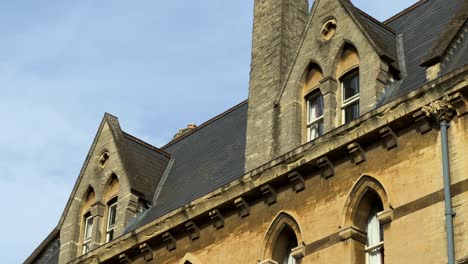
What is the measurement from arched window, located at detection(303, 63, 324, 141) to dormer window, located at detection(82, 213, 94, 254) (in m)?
7.39

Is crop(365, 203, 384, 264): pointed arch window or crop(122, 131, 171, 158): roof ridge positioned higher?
crop(122, 131, 171, 158): roof ridge

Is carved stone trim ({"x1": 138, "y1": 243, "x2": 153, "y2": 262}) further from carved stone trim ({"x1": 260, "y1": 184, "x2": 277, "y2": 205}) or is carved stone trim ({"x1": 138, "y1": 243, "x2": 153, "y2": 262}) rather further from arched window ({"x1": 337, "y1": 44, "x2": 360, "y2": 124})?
arched window ({"x1": 337, "y1": 44, "x2": 360, "y2": 124})

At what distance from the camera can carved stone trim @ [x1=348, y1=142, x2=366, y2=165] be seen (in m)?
27.9

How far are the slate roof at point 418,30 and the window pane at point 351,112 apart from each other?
910mm

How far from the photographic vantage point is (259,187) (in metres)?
29.8

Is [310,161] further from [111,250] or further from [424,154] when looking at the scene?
[111,250]

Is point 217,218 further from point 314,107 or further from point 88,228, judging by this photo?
point 88,228

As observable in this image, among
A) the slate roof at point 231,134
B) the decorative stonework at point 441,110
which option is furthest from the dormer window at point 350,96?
the decorative stonework at point 441,110

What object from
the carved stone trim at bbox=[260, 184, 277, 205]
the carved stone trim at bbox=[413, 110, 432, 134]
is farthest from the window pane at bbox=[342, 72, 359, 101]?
the carved stone trim at bbox=[413, 110, 432, 134]

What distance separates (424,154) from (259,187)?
14.3 ft

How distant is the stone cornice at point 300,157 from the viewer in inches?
1046

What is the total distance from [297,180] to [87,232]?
335 inches

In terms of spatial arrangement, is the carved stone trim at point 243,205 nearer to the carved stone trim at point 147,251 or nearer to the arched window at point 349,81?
the arched window at point 349,81

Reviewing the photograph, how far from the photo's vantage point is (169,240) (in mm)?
31844
